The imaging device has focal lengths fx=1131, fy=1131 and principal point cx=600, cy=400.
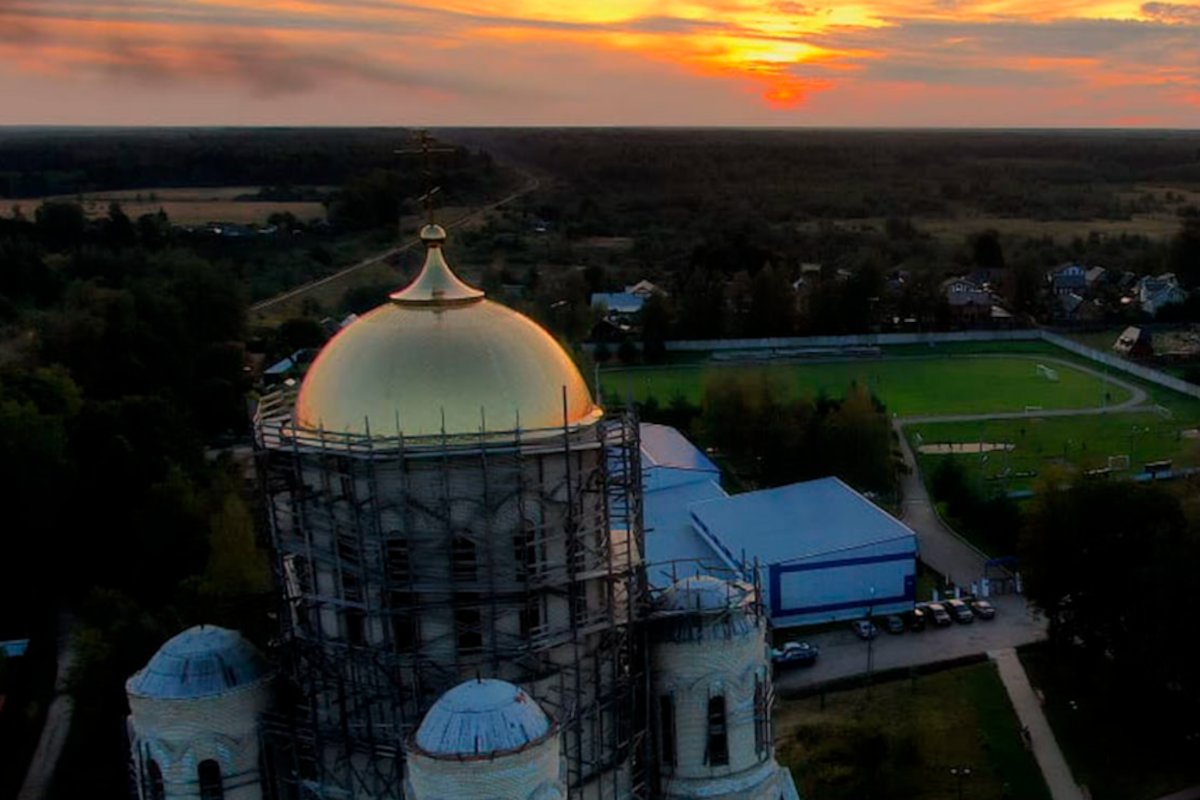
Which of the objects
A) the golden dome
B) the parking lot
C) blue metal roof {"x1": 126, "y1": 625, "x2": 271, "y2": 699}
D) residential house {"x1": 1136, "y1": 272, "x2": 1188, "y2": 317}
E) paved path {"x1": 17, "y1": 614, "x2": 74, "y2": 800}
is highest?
the golden dome

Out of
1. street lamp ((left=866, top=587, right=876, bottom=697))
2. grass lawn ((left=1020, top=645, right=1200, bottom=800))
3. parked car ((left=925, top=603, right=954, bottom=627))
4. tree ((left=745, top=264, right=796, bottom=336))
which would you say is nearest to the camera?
grass lawn ((left=1020, top=645, right=1200, bottom=800))

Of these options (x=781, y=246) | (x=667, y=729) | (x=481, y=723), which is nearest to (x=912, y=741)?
(x=667, y=729)

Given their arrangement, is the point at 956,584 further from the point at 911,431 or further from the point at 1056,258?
the point at 1056,258

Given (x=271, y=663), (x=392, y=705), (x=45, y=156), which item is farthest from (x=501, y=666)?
(x=45, y=156)

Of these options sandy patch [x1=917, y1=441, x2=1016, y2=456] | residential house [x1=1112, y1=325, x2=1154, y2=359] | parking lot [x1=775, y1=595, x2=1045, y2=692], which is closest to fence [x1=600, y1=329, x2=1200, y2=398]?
residential house [x1=1112, y1=325, x2=1154, y2=359]

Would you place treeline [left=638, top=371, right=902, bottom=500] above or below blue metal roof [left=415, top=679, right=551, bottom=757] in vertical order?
below

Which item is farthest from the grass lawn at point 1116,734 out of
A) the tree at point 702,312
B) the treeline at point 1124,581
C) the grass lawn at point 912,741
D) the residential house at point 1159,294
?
the residential house at point 1159,294

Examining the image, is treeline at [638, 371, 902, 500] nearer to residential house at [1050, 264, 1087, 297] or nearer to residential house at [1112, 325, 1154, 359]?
residential house at [1112, 325, 1154, 359]

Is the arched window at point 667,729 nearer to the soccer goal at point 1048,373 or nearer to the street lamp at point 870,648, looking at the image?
the street lamp at point 870,648
